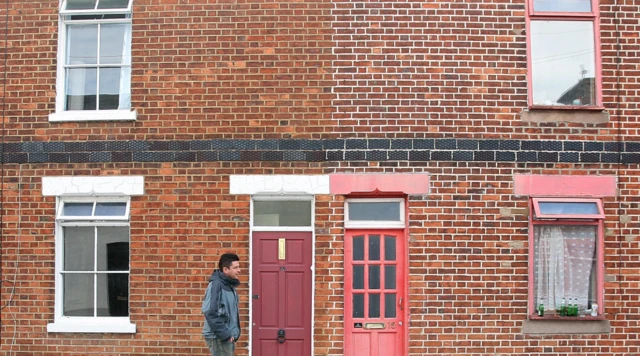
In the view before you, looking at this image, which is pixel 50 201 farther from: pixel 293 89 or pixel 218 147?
pixel 293 89

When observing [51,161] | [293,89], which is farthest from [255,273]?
[51,161]

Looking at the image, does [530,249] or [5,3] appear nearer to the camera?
[530,249]

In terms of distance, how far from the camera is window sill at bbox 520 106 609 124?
852 cm

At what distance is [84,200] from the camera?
28.6 feet

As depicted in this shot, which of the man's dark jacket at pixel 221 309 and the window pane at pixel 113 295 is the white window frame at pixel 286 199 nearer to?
the man's dark jacket at pixel 221 309

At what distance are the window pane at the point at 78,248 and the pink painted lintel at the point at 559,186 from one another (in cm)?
542

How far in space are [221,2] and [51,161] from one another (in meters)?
2.97

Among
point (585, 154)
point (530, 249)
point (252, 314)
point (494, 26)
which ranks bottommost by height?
point (252, 314)

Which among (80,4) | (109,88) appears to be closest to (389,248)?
(109,88)

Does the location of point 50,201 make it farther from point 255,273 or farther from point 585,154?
point 585,154

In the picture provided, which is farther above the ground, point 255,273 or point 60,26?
point 60,26

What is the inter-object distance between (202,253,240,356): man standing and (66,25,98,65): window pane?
3.68m

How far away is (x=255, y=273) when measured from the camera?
851cm

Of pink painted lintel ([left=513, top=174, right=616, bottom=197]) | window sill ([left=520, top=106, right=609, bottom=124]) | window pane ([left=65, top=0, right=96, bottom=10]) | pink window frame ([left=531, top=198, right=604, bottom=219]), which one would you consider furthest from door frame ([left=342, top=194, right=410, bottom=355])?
window pane ([left=65, top=0, right=96, bottom=10])
